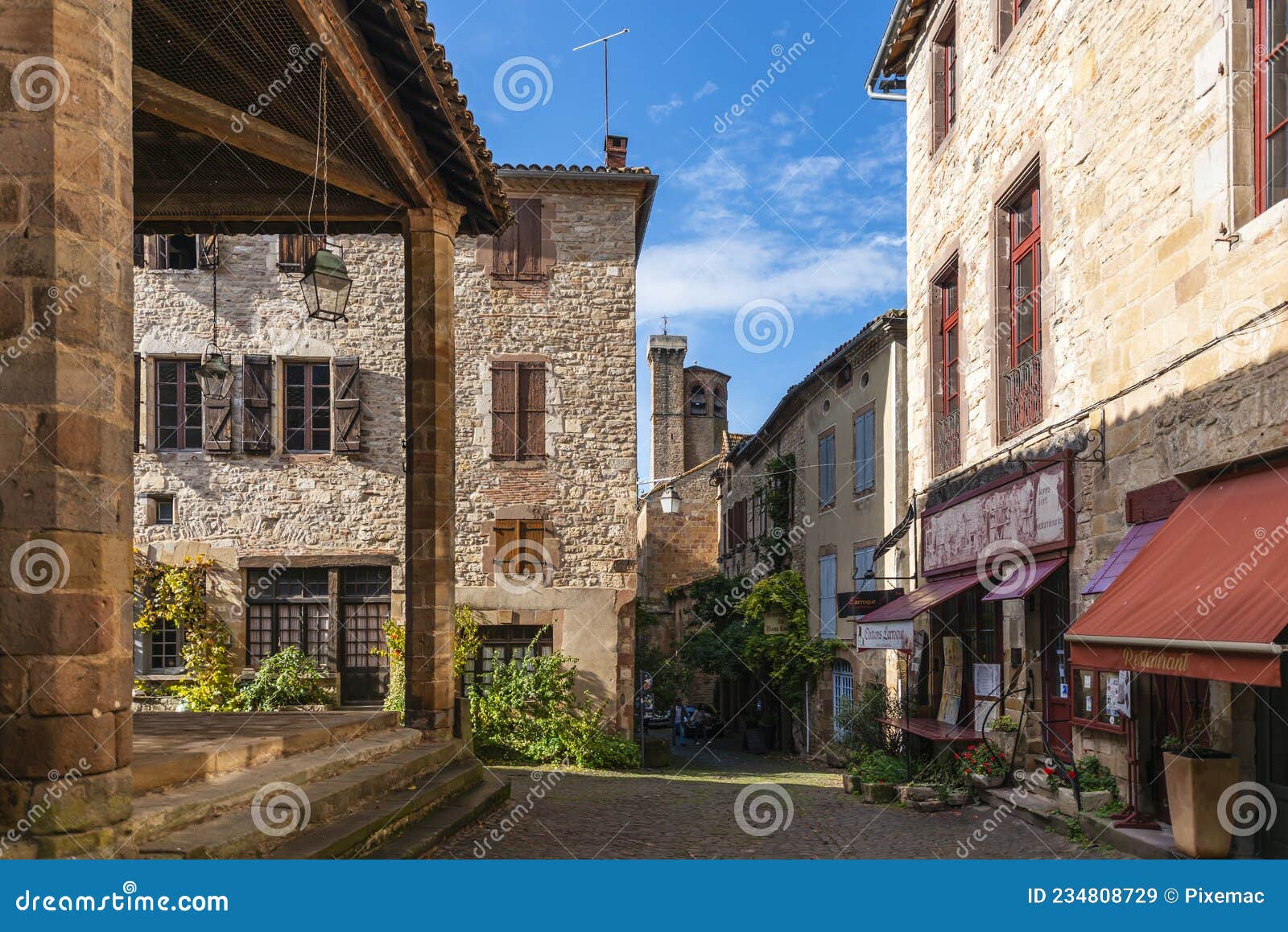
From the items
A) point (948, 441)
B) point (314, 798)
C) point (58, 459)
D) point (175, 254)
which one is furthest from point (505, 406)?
point (58, 459)

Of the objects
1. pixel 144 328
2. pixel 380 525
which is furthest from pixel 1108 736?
pixel 144 328

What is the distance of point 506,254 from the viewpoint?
1706 cm

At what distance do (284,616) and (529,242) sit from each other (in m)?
6.75

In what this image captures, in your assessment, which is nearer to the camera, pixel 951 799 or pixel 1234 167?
pixel 1234 167

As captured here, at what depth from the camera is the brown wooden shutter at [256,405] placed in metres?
16.4

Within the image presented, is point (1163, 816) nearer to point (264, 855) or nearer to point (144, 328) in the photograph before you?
point (264, 855)

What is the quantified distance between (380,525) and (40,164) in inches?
502

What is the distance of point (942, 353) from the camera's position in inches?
515

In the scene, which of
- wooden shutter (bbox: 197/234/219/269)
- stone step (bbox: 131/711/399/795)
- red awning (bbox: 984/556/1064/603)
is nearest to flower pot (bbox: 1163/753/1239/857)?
red awning (bbox: 984/556/1064/603)

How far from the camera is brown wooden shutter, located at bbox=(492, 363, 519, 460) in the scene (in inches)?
664

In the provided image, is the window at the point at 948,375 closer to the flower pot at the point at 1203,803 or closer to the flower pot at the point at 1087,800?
the flower pot at the point at 1087,800

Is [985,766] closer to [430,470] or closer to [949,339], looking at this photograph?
[949,339]

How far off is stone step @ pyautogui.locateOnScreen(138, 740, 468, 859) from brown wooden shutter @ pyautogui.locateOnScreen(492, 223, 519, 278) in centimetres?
959

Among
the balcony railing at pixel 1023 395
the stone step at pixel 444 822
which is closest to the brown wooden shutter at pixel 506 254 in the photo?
the balcony railing at pixel 1023 395
